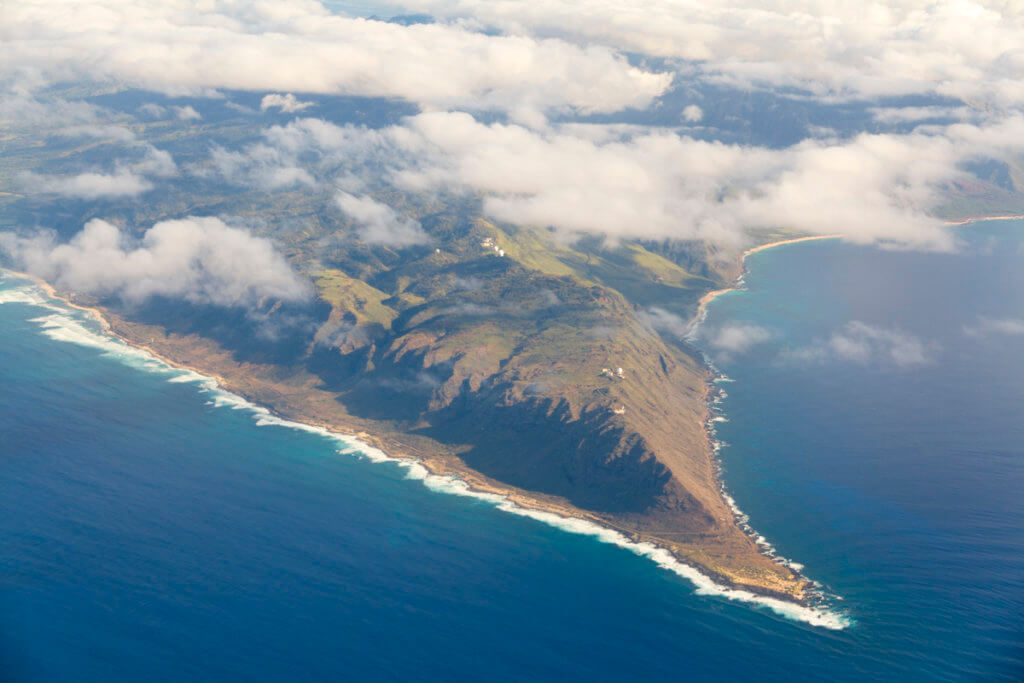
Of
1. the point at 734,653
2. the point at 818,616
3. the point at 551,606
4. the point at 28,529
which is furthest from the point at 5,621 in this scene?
the point at 818,616

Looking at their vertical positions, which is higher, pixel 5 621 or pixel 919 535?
pixel 919 535

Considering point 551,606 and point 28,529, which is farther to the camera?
point 28,529

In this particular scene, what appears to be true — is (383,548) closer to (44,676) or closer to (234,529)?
(234,529)

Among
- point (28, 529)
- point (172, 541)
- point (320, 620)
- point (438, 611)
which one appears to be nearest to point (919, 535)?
point (438, 611)

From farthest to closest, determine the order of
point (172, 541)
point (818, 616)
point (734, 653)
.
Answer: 1. point (172, 541)
2. point (818, 616)
3. point (734, 653)

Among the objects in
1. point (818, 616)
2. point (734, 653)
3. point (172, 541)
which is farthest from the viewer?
point (172, 541)

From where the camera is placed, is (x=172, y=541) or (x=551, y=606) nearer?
(x=551, y=606)

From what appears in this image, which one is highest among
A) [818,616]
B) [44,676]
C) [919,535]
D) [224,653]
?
[919,535]

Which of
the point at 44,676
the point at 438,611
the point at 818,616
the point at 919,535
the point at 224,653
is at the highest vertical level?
the point at 919,535

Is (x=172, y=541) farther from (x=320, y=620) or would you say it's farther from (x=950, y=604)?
(x=950, y=604)
